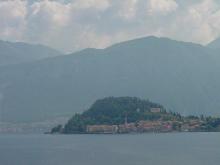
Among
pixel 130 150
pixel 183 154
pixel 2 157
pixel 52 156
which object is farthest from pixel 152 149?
pixel 2 157

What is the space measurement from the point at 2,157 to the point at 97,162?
93.5 ft

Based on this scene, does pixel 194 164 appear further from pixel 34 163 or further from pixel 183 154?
pixel 34 163

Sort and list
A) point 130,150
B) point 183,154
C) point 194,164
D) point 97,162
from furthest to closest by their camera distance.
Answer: point 130,150 → point 183,154 → point 97,162 → point 194,164

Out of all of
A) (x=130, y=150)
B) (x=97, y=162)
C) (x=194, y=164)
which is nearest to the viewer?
(x=194, y=164)

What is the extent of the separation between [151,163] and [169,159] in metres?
6.81

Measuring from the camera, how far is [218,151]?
130625mm

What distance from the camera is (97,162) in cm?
11200

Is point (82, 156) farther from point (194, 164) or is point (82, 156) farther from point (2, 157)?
point (194, 164)

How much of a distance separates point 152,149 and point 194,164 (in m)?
36.0

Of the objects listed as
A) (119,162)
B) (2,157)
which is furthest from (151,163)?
(2,157)

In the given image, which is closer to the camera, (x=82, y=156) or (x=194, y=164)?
(x=194, y=164)

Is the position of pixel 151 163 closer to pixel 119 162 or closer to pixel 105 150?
pixel 119 162

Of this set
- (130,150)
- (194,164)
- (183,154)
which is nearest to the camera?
(194,164)

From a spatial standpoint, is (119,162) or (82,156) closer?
(119,162)
